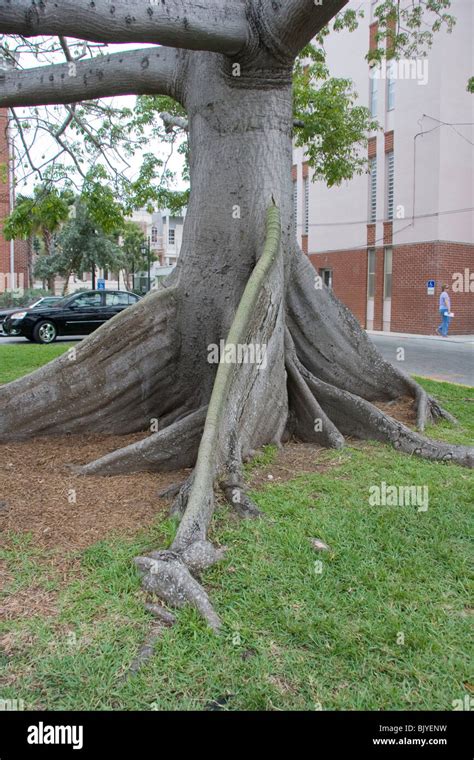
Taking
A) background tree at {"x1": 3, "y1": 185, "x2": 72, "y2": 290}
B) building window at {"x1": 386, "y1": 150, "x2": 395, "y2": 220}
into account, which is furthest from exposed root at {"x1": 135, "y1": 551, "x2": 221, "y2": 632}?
building window at {"x1": 386, "y1": 150, "x2": 395, "y2": 220}

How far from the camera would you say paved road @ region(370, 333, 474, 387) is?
1304cm

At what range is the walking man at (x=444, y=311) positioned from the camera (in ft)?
72.1

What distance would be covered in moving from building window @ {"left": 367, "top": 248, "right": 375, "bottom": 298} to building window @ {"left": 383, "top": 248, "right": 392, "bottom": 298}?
81cm

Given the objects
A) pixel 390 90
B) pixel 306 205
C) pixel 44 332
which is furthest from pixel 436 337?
pixel 44 332

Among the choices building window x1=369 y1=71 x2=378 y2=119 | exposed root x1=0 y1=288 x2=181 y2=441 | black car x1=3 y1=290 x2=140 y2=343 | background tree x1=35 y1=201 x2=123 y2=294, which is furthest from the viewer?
background tree x1=35 y1=201 x2=123 y2=294

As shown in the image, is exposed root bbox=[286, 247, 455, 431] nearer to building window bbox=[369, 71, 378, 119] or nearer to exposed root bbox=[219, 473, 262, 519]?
exposed root bbox=[219, 473, 262, 519]

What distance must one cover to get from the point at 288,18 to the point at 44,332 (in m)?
15.4

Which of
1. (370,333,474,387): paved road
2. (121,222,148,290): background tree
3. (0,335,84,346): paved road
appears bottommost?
(370,333,474,387): paved road

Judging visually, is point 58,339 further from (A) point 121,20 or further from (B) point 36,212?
(A) point 121,20

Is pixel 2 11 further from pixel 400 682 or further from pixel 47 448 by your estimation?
pixel 400 682

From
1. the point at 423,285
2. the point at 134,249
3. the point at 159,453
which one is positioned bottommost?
the point at 159,453

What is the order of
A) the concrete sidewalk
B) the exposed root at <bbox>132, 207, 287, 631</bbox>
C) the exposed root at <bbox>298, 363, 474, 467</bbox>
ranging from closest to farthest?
the exposed root at <bbox>132, 207, 287, 631</bbox> → the exposed root at <bbox>298, 363, 474, 467</bbox> → the concrete sidewalk

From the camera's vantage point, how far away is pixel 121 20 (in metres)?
3.96

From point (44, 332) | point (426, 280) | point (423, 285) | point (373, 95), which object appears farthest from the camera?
point (373, 95)
